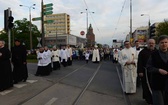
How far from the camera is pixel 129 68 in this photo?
913 cm

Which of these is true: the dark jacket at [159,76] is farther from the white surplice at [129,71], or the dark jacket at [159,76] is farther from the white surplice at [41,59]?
the white surplice at [41,59]

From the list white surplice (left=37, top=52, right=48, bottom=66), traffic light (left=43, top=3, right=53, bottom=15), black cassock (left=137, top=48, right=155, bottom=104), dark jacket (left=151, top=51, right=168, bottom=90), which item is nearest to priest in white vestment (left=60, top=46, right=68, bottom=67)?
traffic light (left=43, top=3, right=53, bottom=15)

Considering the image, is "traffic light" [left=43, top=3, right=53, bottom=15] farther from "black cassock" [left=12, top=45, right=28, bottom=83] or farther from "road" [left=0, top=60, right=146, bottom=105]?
"road" [left=0, top=60, right=146, bottom=105]

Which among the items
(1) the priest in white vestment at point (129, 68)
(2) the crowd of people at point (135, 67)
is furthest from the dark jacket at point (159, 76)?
(1) the priest in white vestment at point (129, 68)

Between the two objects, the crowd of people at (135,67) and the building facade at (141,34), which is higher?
the building facade at (141,34)

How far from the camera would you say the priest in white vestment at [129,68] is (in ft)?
29.7

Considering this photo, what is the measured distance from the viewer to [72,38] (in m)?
122

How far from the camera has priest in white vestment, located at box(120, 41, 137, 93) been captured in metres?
9.04

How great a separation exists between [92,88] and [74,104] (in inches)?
115

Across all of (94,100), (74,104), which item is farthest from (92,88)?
(74,104)

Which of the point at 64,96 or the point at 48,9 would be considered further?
the point at 48,9

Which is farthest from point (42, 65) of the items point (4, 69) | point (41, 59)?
point (4, 69)

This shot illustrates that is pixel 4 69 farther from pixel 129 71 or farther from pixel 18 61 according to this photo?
pixel 129 71

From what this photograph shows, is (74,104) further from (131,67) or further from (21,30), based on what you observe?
(21,30)
